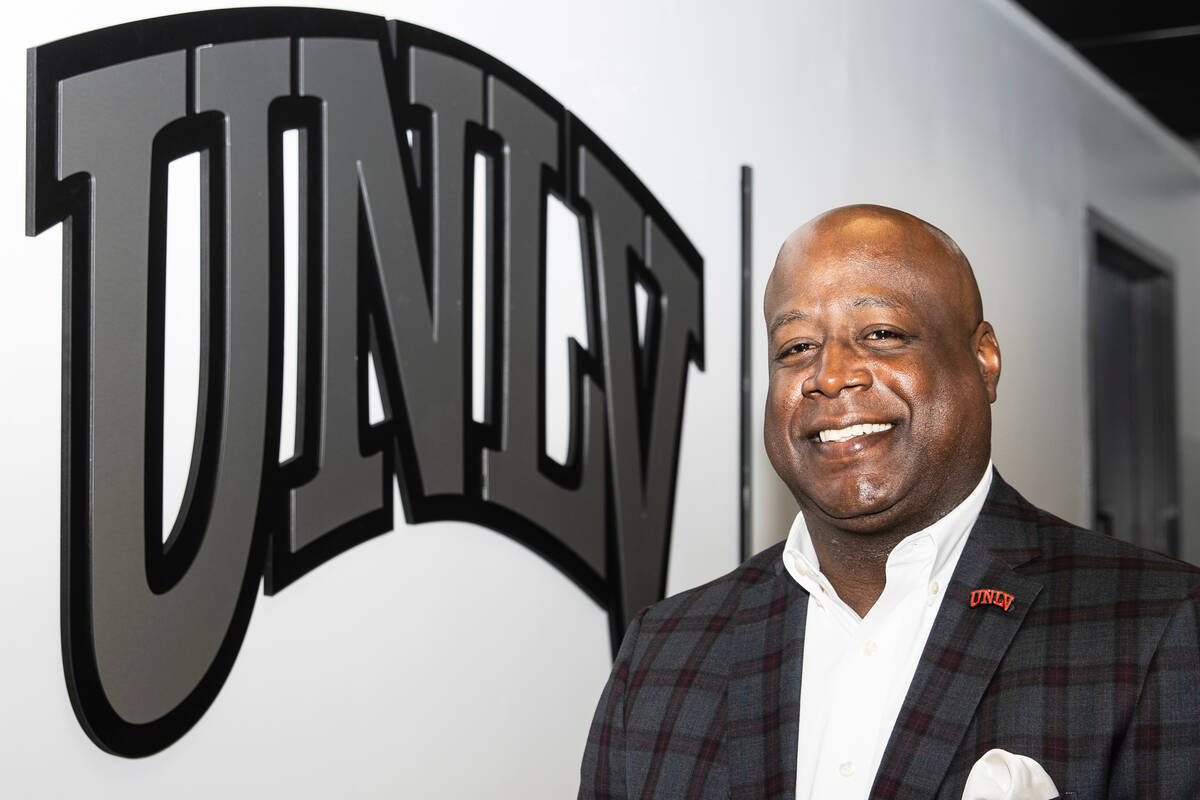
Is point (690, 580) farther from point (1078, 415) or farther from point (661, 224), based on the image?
point (1078, 415)

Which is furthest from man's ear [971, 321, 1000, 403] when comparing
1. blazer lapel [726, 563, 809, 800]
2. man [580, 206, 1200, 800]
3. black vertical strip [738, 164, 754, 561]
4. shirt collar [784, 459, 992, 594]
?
black vertical strip [738, 164, 754, 561]

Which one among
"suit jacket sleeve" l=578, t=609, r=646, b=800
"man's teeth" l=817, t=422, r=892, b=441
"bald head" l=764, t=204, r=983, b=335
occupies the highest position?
"bald head" l=764, t=204, r=983, b=335

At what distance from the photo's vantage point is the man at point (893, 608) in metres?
1.18

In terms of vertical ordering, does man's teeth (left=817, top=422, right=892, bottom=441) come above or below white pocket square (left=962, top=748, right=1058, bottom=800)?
above

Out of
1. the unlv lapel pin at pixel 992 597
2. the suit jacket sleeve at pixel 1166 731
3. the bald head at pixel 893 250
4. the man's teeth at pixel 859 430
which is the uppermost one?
the bald head at pixel 893 250

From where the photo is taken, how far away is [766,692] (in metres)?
1.34

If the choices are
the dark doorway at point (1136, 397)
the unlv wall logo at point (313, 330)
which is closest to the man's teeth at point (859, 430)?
the unlv wall logo at point (313, 330)

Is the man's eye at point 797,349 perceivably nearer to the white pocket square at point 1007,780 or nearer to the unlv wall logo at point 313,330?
the white pocket square at point 1007,780

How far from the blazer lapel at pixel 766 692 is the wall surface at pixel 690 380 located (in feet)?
2.17

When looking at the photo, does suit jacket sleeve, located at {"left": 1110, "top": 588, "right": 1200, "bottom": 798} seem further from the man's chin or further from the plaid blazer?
the man's chin

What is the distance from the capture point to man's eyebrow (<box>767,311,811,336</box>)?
4.43 ft

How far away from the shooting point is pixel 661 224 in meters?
2.44

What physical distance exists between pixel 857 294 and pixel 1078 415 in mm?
3425

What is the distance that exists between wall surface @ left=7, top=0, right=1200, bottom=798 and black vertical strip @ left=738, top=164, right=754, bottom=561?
3 cm
